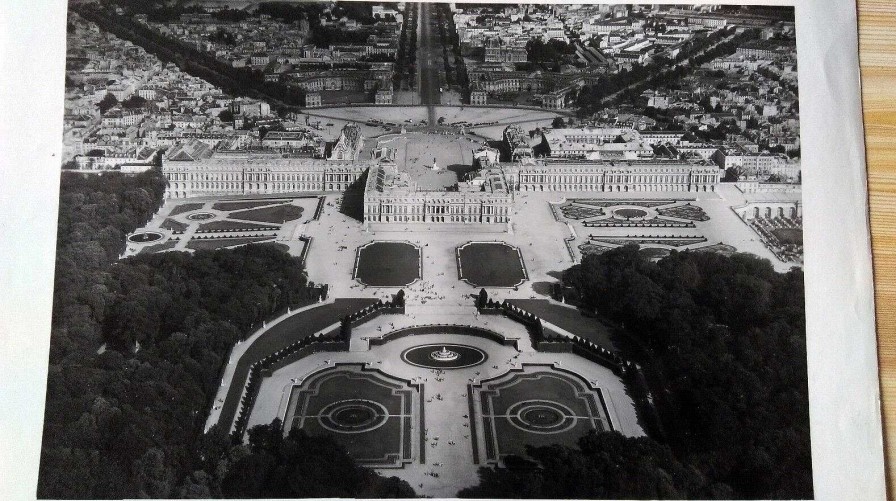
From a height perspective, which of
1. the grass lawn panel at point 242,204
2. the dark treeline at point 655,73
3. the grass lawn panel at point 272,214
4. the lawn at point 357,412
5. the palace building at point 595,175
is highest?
the dark treeline at point 655,73

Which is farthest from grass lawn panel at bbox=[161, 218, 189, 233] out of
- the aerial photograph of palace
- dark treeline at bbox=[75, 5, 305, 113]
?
dark treeline at bbox=[75, 5, 305, 113]

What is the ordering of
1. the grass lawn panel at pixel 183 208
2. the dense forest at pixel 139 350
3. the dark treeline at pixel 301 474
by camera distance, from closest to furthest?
the dark treeline at pixel 301 474 < the dense forest at pixel 139 350 < the grass lawn panel at pixel 183 208

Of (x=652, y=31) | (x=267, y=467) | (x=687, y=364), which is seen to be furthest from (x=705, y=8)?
(x=267, y=467)

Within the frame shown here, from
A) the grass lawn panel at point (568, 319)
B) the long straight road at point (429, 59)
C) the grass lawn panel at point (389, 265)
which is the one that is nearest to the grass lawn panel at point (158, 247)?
the grass lawn panel at point (389, 265)

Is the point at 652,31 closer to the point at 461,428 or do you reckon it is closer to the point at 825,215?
the point at 825,215

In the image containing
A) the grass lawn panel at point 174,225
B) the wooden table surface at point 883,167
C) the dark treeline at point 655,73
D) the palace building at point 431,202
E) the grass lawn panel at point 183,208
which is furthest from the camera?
the grass lawn panel at point 183,208

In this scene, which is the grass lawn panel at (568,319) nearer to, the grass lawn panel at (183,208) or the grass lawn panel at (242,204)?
the grass lawn panel at (242,204)

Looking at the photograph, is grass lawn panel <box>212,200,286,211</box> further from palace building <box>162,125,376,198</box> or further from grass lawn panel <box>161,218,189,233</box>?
grass lawn panel <box>161,218,189,233</box>
